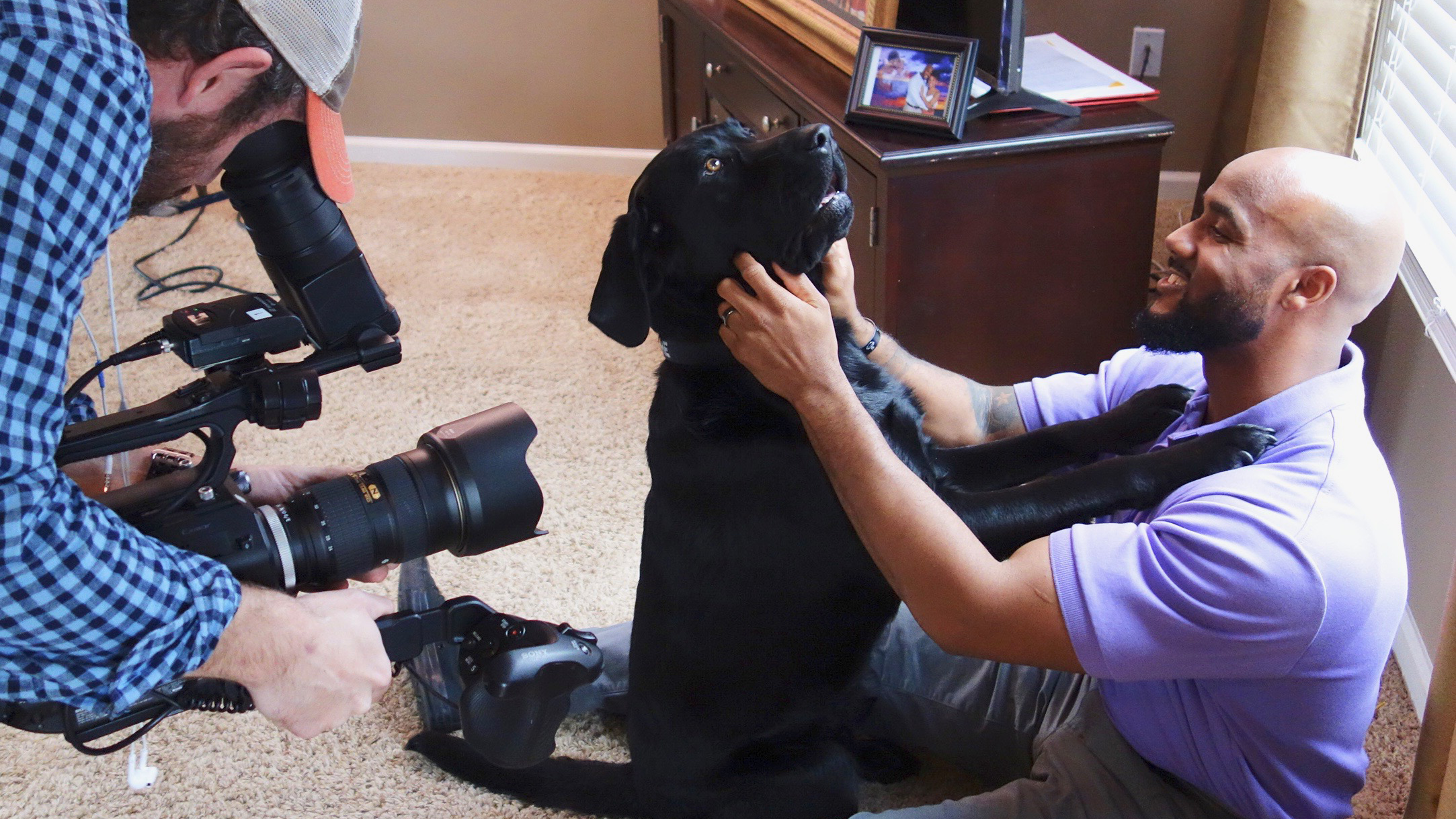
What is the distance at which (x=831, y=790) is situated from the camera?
140 centimetres

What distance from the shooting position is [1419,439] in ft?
5.88

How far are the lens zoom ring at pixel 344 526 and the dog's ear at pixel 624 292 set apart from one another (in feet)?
1.09

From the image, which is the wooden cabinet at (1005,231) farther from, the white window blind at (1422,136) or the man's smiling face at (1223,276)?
the man's smiling face at (1223,276)

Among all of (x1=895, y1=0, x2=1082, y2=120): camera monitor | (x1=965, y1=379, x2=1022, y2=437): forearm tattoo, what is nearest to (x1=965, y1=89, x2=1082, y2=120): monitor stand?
(x1=895, y1=0, x2=1082, y2=120): camera monitor

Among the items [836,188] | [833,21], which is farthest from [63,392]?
[833,21]

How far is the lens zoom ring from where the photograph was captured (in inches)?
41.4

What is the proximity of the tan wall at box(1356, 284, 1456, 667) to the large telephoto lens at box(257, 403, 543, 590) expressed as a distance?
4.26 ft

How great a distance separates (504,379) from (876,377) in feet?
4.77

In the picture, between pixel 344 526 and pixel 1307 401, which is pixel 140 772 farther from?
pixel 1307 401

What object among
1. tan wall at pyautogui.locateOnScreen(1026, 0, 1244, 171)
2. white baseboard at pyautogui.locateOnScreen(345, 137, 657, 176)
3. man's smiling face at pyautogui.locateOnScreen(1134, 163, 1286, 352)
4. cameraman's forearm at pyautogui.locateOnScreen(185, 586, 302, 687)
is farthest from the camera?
white baseboard at pyautogui.locateOnScreen(345, 137, 657, 176)

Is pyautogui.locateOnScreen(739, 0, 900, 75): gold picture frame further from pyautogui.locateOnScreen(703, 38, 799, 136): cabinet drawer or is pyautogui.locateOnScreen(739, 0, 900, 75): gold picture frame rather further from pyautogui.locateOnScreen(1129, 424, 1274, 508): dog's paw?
pyautogui.locateOnScreen(1129, 424, 1274, 508): dog's paw

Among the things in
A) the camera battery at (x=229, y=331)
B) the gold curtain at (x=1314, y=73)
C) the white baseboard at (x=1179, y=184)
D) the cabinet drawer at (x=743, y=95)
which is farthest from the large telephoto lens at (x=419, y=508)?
the white baseboard at (x=1179, y=184)

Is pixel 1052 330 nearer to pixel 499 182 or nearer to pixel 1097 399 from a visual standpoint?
pixel 1097 399

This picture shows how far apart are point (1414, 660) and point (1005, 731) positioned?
73 centimetres
